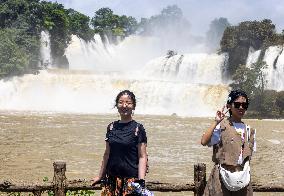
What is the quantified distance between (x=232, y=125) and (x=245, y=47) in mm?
45229

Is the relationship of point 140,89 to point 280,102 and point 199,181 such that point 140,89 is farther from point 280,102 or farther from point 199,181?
point 199,181

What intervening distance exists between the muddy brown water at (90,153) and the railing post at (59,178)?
477 cm

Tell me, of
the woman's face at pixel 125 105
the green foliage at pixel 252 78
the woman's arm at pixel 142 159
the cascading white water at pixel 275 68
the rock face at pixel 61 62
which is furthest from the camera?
the rock face at pixel 61 62

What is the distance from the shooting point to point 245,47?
47.9 m

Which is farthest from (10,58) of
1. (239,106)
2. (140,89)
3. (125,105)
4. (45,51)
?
(239,106)

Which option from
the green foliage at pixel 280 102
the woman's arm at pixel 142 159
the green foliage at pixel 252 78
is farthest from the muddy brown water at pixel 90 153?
the green foliage at pixel 252 78

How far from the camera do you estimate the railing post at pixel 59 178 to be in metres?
4.97

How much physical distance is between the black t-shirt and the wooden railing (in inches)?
39.9

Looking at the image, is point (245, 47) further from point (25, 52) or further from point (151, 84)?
point (25, 52)

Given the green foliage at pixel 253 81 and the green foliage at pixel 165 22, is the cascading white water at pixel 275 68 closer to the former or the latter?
the green foliage at pixel 253 81

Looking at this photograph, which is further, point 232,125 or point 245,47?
point 245,47

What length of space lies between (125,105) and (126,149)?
1.27 feet

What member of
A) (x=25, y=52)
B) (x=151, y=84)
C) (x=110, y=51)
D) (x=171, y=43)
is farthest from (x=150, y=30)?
(x=151, y=84)

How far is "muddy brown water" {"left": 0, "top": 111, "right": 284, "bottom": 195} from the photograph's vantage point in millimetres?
12367
